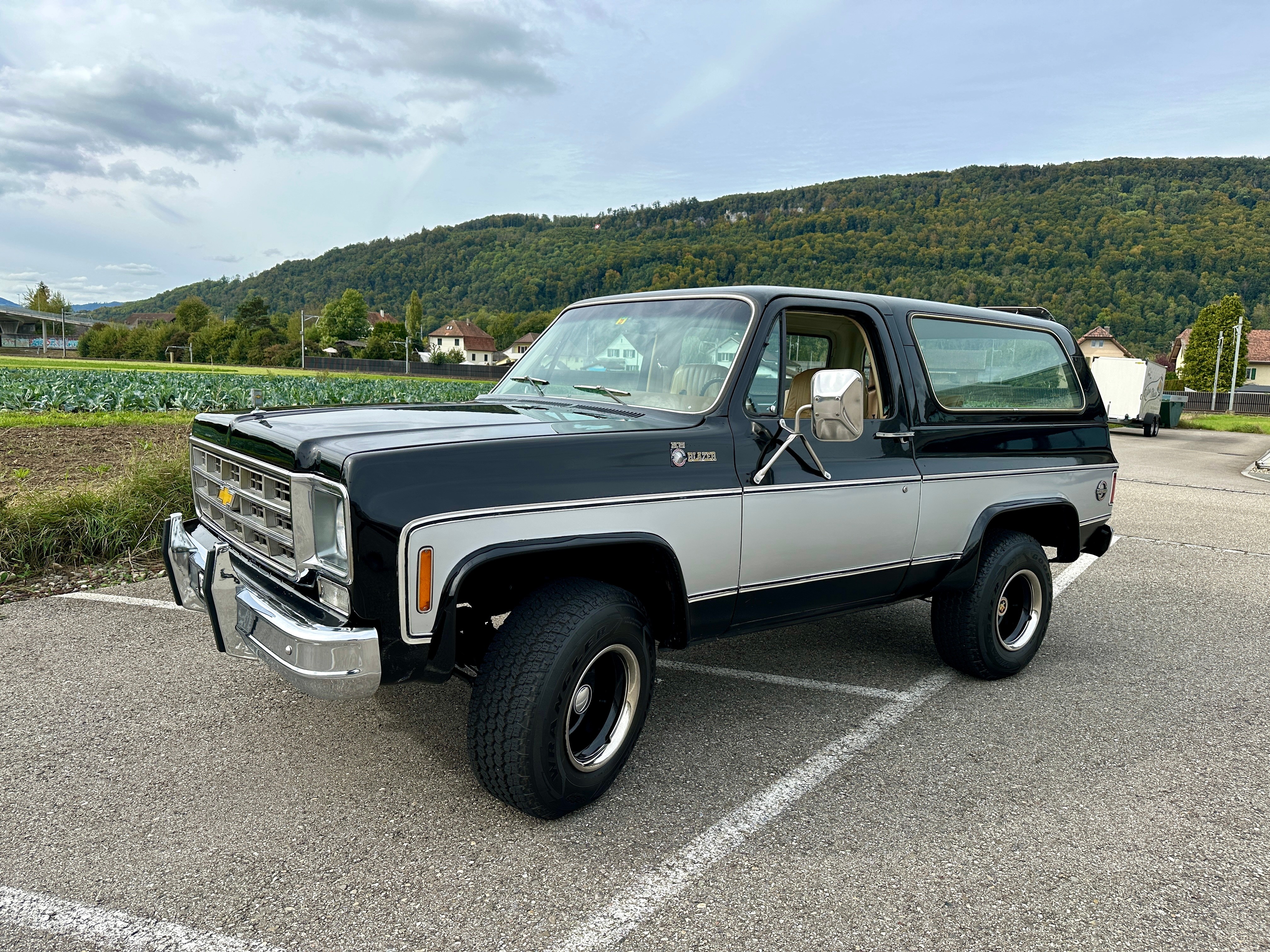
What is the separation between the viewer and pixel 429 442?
273 cm

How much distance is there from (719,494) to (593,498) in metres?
0.57

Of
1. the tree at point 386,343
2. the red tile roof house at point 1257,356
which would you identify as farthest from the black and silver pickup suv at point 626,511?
the tree at point 386,343

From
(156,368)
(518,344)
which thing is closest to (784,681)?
(156,368)

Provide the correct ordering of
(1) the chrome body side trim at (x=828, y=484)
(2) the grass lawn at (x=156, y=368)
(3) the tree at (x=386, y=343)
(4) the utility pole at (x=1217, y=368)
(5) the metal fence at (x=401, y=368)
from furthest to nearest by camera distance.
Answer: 1. (3) the tree at (x=386, y=343)
2. (5) the metal fence at (x=401, y=368)
3. (4) the utility pole at (x=1217, y=368)
4. (2) the grass lawn at (x=156, y=368)
5. (1) the chrome body side trim at (x=828, y=484)

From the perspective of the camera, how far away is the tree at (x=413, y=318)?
11556 centimetres

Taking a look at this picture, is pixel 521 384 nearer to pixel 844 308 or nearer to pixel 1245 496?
pixel 844 308

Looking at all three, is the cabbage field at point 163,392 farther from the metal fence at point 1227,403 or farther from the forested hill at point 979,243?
the metal fence at point 1227,403

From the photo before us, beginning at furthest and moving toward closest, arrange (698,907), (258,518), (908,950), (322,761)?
(322,761)
(258,518)
(698,907)
(908,950)

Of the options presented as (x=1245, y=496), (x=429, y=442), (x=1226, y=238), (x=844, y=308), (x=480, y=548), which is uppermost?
(x=1226, y=238)

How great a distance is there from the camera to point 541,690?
2.71 m

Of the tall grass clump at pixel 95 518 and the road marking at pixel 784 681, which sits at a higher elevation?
the tall grass clump at pixel 95 518

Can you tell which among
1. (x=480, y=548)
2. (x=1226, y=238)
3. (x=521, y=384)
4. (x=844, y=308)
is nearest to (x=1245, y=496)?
(x=844, y=308)

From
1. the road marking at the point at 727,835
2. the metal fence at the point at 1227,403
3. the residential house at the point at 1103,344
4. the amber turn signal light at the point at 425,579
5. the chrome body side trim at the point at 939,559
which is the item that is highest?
the residential house at the point at 1103,344

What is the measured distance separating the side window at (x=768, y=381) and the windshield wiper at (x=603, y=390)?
1.85ft
